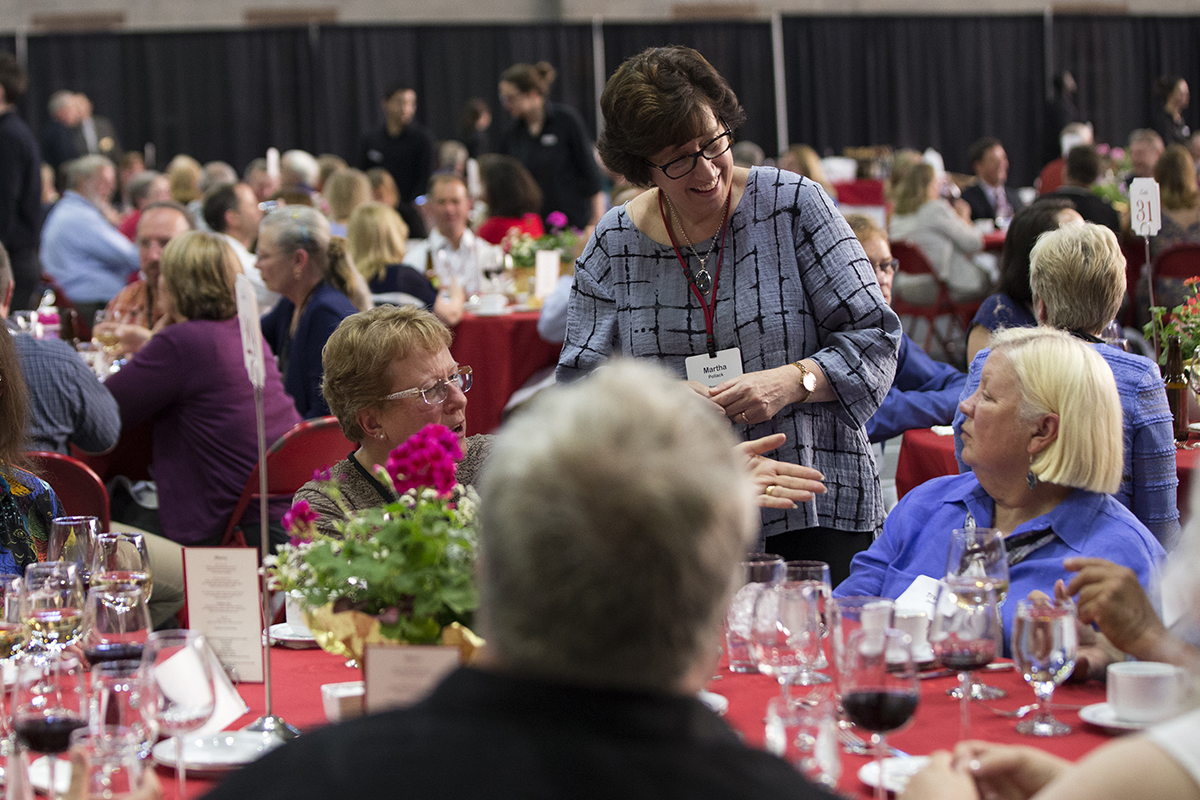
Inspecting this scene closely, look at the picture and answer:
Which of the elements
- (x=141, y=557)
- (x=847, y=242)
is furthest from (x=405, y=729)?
(x=847, y=242)

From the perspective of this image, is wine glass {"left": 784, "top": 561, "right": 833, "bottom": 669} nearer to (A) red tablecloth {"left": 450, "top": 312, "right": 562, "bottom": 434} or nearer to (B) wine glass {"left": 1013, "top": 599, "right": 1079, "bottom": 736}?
(B) wine glass {"left": 1013, "top": 599, "right": 1079, "bottom": 736}

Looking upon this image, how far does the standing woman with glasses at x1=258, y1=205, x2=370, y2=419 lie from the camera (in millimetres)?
4414

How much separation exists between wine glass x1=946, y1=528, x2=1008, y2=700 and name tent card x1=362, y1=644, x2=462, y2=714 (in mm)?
752

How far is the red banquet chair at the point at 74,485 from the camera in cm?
326

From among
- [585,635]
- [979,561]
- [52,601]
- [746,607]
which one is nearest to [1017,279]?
[979,561]

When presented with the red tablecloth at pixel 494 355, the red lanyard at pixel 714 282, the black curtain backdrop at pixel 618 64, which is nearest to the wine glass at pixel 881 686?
the red lanyard at pixel 714 282

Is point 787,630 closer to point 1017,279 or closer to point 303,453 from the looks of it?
point 303,453

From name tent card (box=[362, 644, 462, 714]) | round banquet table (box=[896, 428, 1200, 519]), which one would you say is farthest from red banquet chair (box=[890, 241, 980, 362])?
name tent card (box=[362, 644, 462, 714])

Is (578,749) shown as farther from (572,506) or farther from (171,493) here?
(171,493)

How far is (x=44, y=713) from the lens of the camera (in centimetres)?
146

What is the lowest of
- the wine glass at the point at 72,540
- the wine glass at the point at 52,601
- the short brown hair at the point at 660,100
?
the wine glass at the point at 52,601

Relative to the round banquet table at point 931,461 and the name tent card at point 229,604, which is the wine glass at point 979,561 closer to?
the name tent card at point 229,604

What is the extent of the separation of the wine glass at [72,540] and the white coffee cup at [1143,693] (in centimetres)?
160

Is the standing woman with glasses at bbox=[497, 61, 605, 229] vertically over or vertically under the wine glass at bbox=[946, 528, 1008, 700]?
over
